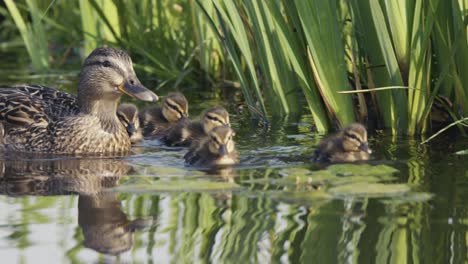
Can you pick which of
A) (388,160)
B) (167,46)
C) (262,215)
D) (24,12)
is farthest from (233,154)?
(24,12)

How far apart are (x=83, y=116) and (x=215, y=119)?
896 millimetres

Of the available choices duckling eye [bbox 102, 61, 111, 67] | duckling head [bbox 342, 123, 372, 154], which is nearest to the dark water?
duckling head [bbox 342, 123, 372, 154]

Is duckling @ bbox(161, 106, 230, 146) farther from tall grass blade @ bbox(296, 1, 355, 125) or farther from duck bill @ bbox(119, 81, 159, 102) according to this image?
tall grass blade @ bbox(296, 1, 355, 125)

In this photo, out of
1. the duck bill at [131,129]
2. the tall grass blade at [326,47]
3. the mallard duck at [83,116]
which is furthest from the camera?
the duck bill at [131,129]

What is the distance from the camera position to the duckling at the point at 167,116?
7633mm

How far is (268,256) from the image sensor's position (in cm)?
429

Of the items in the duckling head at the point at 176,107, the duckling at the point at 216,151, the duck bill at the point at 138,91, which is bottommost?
the duckling at the point at 216,151

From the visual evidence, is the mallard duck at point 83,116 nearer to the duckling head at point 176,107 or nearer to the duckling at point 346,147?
the duckling head at point 176,107

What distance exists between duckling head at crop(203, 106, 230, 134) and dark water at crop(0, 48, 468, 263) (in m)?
0.22

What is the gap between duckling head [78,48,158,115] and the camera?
7008mm

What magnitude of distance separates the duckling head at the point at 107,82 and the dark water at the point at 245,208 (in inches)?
18.7

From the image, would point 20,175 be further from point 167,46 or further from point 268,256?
point 167,46

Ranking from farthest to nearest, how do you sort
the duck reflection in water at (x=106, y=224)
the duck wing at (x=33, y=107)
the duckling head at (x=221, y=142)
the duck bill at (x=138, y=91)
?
the duck wing at (x=33, y=107), the duck bill at (x=138, y=91), the duckling head at (x=221, y=142), the duck reflection in water at (x=106, y=224)

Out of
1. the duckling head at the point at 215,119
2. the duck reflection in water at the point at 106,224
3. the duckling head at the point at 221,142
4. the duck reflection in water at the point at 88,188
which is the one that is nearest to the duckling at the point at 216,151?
the duckling head at the point at 221,142
